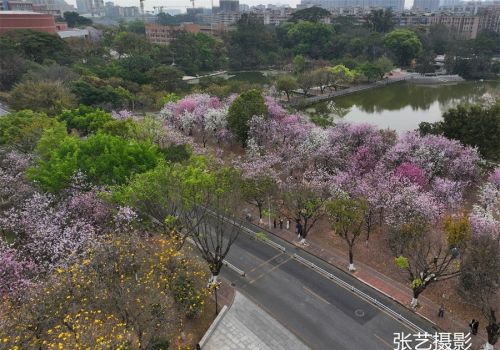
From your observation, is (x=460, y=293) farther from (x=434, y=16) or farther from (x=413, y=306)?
(x=434, y=16)

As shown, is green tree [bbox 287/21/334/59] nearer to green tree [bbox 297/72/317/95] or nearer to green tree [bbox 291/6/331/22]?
green tree [bbox 291/6/331/22]

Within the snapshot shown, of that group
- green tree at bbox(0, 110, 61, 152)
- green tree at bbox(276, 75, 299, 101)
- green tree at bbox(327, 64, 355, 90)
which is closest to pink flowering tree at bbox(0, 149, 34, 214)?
green tree at bbox(0, 110, 61, 152)

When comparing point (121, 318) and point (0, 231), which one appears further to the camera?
point (0, 231)

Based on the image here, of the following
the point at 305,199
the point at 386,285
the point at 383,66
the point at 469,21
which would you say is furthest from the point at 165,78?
the point at 469,21

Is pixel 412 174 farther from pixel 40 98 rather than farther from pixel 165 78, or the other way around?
pixel 165 78

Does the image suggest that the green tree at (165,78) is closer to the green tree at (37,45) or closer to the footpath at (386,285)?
the green tree at (37,45)

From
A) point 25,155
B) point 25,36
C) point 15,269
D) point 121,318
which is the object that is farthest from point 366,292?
point 25,36

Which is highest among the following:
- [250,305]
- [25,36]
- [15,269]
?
[25,36]

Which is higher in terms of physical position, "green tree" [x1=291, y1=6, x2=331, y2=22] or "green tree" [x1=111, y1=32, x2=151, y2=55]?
"green tree" [x1=291, y1=6, x2=331, y2=22]
